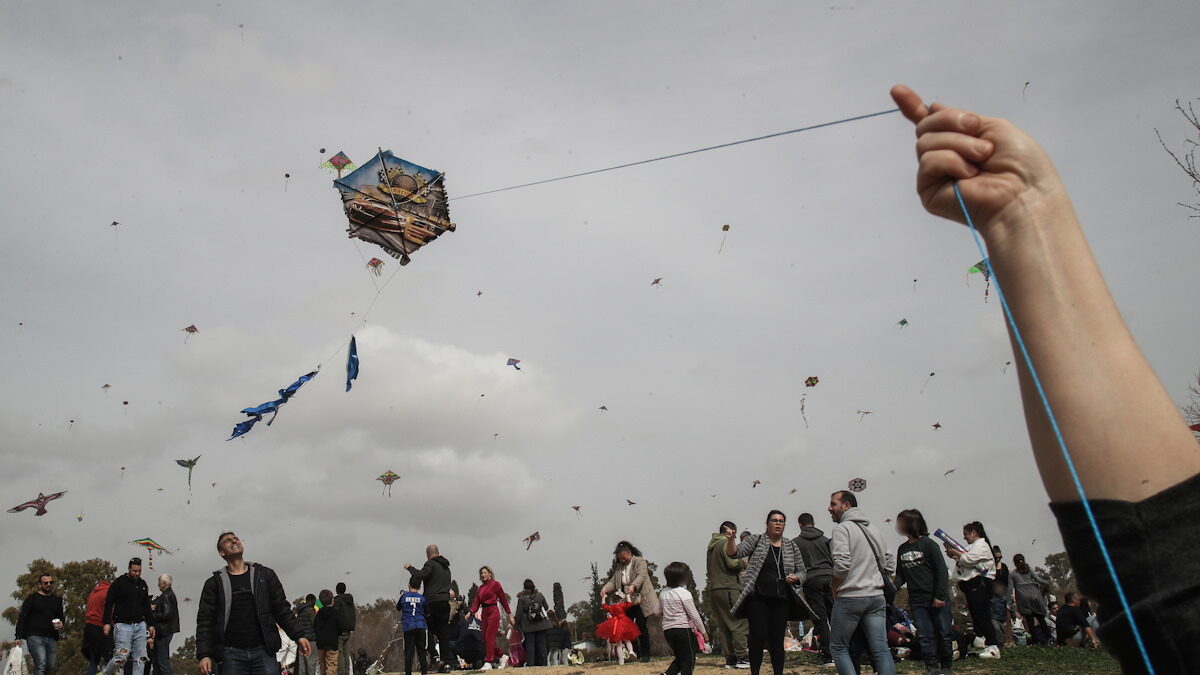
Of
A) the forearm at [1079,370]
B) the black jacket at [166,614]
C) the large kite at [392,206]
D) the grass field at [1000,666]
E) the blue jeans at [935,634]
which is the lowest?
the grass field at [1000,666]

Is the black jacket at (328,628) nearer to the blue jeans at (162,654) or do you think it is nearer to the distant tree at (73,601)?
the blue jeans at (162,654)

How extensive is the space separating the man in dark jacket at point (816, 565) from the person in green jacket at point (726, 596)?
1.61m

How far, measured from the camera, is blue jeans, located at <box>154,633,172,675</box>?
546 inches

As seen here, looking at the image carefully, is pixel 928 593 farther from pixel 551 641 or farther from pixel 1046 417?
pixel 551 641

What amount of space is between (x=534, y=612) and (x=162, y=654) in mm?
5901

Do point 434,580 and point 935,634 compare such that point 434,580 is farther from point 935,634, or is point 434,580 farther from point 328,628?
point 935,634

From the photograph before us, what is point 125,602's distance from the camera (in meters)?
12.7

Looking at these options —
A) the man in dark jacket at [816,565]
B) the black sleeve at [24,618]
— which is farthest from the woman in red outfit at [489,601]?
the black sleeve at [24,618]

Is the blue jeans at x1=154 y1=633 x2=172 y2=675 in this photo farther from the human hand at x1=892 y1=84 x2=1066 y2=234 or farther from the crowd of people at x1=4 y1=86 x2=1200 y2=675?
the human hand at x1=892 y1=84 x2=1066 y2=234

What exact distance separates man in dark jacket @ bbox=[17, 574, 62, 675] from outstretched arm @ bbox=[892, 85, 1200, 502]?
15.5 m

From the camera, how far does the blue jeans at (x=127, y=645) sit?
12.5m

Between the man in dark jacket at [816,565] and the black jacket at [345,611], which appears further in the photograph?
the black jacket at [345,611]

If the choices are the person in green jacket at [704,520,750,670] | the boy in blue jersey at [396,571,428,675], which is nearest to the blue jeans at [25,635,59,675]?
the boy in blue jersey at [396,571,428,675]

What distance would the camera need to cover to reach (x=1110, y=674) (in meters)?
9.89
